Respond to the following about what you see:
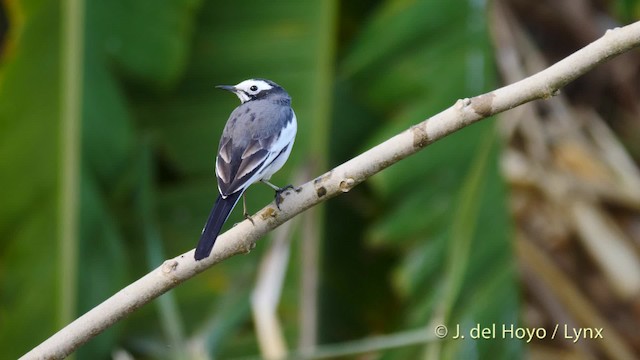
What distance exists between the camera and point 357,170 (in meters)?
2.62

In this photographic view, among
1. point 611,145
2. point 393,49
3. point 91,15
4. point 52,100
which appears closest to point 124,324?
point 52,100

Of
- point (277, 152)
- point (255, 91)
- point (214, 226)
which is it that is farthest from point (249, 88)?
point (214, 226)

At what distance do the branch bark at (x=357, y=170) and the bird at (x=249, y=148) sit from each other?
6 cm

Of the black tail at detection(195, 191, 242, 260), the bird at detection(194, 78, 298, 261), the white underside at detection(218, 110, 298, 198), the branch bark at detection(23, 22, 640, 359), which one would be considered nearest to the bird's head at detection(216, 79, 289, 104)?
the bird at detection(194, 78, 298, 261)

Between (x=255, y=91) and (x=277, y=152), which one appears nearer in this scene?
(x=277, y=152)

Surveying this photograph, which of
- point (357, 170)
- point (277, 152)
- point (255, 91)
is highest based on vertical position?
point (255, 91)

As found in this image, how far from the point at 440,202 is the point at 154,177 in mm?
1684

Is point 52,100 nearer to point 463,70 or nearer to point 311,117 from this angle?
point 311,117

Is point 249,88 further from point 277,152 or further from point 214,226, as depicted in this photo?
point 214,226

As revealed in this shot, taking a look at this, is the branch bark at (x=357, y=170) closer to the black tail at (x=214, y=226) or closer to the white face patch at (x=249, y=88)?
the black tail at (x=214, y=226)

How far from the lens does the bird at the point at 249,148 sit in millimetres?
2781

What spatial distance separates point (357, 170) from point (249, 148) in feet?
1.77

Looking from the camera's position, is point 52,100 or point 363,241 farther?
point 363,241

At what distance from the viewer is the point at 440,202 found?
16.2 feet
